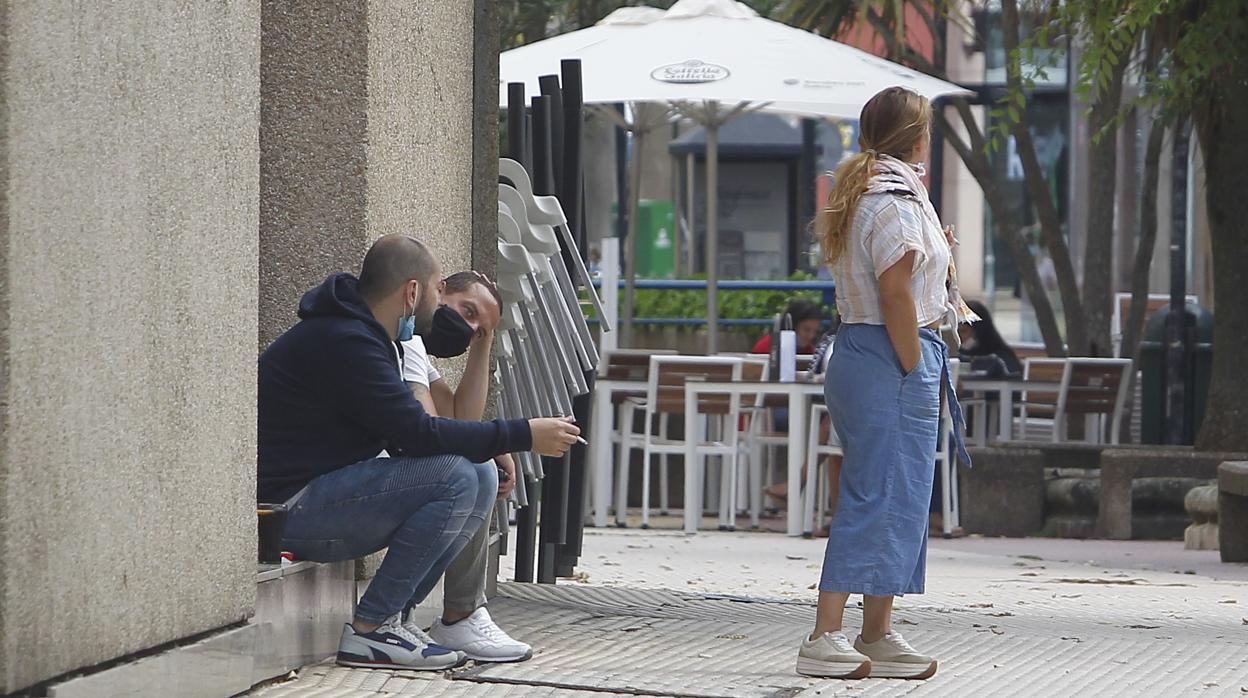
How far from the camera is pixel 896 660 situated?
17.1 ft

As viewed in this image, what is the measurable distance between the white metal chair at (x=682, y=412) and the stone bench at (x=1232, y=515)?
275 cm

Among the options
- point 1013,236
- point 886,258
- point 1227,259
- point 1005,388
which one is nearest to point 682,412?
point 1005,388

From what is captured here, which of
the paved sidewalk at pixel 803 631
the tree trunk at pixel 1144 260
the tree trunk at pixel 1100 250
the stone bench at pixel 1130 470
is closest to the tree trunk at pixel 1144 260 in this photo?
the tree trunk at pixel 1144 260

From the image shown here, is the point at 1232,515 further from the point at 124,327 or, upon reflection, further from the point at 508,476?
the point at 124,327

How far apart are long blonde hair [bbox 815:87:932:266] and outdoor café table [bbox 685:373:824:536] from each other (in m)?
5.72

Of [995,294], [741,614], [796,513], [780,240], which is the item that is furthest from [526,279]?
[995,294]

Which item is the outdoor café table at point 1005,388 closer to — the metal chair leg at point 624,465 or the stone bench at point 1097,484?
the stone bench at point 1097,484

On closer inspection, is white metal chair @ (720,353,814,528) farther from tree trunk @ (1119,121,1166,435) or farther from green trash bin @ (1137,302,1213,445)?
tree trunk @ (1119,121,1166,435)

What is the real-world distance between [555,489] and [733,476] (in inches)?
182

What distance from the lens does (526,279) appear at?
6438mm

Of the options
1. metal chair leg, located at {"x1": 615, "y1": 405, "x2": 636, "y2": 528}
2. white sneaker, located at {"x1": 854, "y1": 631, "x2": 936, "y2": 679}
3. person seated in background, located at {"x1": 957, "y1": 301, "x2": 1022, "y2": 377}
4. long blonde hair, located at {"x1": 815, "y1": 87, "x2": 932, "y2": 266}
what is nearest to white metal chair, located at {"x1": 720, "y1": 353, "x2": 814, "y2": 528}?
metal chair leg, located at {"x1": 615, "y1": 405, "x2": 636, "y2": 528}

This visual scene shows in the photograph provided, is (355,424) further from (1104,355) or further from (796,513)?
(1104,355)

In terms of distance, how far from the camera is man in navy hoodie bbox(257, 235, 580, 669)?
15.8 ft

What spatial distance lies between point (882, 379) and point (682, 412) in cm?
661
